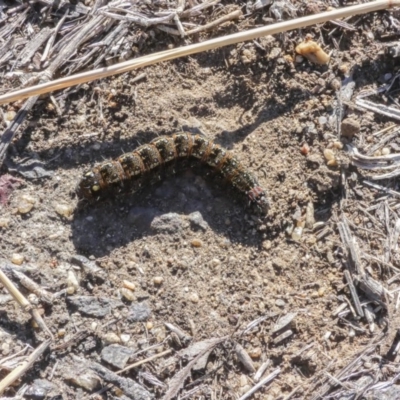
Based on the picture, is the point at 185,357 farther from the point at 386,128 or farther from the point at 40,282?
the point at 386,128

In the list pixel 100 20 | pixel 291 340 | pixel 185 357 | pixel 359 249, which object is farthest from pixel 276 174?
pixel 100 20

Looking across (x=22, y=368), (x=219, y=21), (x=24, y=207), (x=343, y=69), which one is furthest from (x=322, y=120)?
(x=22, y=368)

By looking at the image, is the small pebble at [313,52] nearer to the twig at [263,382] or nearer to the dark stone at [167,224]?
the dark stone at [167,224]

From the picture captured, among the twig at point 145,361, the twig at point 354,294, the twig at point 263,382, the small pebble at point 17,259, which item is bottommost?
the twig at point 263,382

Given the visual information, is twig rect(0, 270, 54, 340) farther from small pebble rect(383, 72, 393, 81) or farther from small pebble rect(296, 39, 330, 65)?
small pebble rect(383, 72, 393, 81)

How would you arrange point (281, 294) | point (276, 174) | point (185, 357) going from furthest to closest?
point (276, 174) → point (281, 294) → point (185, 357)

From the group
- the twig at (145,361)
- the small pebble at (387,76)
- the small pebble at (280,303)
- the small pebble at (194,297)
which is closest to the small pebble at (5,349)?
the twig at (145,361)

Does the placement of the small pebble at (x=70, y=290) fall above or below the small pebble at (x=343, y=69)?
below
